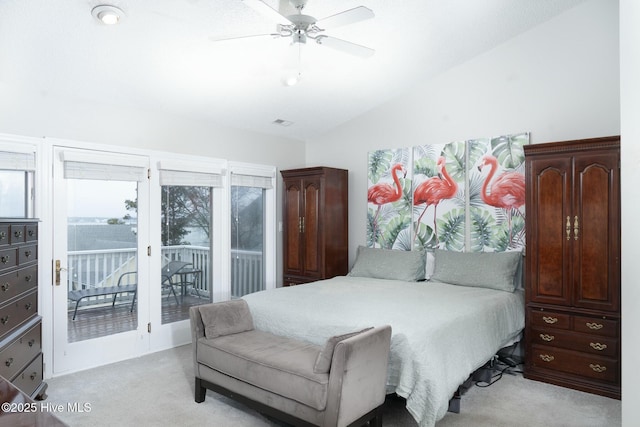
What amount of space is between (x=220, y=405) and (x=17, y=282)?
5.15ft

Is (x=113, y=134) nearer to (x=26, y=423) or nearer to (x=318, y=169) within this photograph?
(x=318, y=169)

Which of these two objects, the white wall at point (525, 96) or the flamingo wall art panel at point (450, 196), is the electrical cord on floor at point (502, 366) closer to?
the flamingo wall art panel at point (450, 196)

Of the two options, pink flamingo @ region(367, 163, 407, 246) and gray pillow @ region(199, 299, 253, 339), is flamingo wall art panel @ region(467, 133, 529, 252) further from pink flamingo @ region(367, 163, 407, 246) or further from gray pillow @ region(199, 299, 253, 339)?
gray pillow @ region(199, 299, 253, 339)

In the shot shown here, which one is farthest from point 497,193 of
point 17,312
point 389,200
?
point 17,312

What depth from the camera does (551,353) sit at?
357cm

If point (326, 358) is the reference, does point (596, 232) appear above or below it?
above

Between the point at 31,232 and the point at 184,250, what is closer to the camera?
the point at 31,232

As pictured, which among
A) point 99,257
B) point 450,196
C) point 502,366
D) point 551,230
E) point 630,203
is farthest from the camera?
point 450,196

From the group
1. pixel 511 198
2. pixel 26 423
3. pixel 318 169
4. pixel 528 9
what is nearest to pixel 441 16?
pixel 528 9

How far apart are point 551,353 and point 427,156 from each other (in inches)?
89.0

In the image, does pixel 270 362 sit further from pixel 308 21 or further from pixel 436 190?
pixel 436 190

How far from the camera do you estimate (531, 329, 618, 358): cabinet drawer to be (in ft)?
10.9

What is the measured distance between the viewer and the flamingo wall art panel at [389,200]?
16.3ft

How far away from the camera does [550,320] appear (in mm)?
3580
